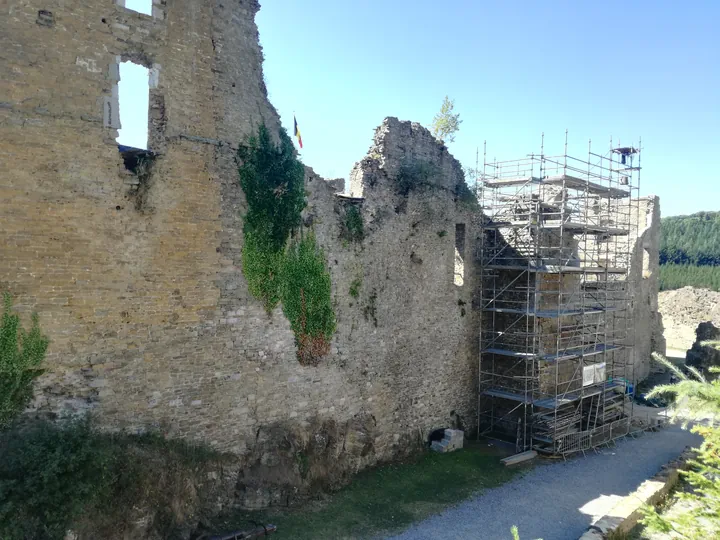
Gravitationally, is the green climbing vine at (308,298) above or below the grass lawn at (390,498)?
above

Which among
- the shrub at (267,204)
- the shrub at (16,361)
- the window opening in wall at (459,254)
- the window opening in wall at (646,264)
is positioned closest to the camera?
the shrub at (16,361)

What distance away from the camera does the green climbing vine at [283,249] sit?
9.44m

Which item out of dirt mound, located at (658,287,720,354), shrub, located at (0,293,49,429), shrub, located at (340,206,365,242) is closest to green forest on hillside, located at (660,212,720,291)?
dirt mound, located at (658,287,720,354)

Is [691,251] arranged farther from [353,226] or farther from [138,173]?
[138,173]

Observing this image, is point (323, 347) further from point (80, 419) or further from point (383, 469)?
point (80, 419)

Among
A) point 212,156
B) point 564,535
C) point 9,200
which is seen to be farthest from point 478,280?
point 9,200

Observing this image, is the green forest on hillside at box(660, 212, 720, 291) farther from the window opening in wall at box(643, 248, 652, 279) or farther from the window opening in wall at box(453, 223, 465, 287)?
the window opening in wall at box(453, 223, 465, 287)

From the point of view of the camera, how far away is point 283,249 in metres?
9.84

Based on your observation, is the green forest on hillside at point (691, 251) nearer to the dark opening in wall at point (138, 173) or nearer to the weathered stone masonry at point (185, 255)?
the weathered stone masonry at point (185, 255)

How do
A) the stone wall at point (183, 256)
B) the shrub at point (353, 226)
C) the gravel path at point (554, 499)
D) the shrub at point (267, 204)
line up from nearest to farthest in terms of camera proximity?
the stone wall at point (183, 256) → the gravel path at point (554, 499) → the shrub at point (267, 204) → the shrub at point (353, 226)

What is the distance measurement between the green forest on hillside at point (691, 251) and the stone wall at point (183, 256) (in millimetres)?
38679

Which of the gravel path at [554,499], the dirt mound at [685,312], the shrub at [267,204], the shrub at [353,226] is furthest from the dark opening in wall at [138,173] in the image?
the dirt mound at [685,312]

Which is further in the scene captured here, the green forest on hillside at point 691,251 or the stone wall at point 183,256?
the green forest on hillside at point 691,251

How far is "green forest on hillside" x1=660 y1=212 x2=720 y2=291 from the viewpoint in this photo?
43156 mm
